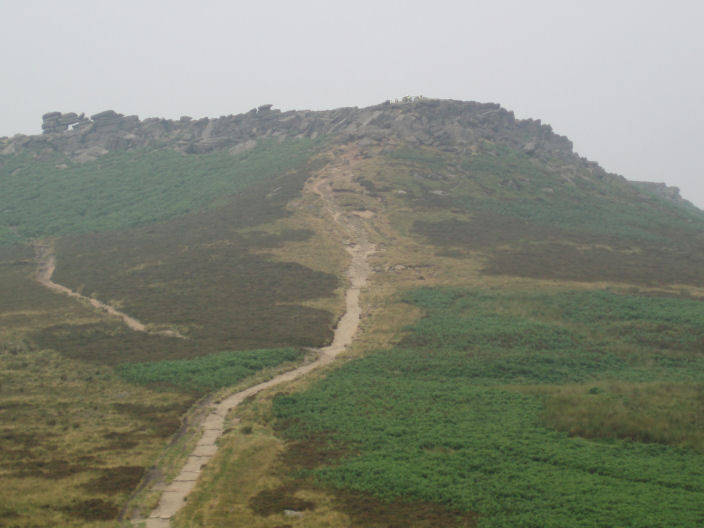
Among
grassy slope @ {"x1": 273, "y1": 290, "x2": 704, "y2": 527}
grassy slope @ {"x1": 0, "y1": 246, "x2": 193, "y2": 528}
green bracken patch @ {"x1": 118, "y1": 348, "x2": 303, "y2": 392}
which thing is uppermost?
grassy slope @ {"x1": 273, "y1": 290, "x2": 704, "y2": 527}

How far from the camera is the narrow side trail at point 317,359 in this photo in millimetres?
23406

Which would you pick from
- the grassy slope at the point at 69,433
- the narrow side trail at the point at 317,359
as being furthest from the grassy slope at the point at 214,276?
the grassy slope at the point at 69,433

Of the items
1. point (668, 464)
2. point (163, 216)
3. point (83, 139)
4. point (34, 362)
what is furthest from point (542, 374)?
point (83, 139)

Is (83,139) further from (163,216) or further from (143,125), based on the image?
(163,216)

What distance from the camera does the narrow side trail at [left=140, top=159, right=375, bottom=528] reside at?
23406mm

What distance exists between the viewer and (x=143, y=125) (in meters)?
167

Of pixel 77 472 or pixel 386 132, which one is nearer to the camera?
pixel 77 472

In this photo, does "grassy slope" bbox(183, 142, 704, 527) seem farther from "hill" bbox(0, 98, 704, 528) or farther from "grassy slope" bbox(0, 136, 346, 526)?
"grassy slope" bbox(0, 136, 346, 526)

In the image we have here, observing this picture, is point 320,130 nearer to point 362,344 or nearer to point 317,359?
point 362,344

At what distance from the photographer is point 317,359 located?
44.5 m

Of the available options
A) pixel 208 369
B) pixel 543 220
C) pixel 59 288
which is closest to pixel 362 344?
pixel 208 369

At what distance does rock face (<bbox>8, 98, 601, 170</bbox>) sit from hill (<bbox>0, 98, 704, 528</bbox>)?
6062 mm

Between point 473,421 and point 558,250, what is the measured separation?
163ft

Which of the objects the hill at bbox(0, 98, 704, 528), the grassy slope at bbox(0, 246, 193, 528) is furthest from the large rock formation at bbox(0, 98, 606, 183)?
the grassy slope at bbox(0, 246, 193, 528)
